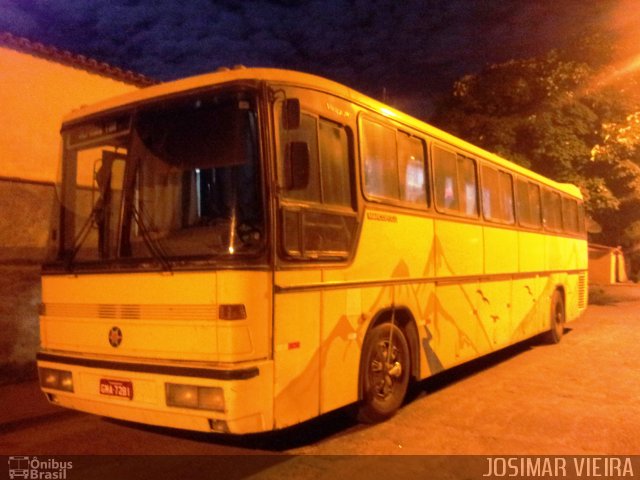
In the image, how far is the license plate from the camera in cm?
529

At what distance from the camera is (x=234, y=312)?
16.1ft

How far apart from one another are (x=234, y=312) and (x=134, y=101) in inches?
85.9

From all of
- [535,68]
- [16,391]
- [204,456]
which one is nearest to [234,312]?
[204,456]

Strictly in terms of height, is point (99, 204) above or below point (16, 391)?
above

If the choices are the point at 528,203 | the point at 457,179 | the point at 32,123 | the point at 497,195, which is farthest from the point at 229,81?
the point at 528,203

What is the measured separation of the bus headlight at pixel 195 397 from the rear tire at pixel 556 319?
913cm

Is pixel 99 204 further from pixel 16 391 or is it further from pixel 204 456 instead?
pixel 16 391

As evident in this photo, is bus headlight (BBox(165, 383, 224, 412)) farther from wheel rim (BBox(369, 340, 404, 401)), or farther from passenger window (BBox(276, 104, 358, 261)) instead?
wheel rim (BBox(369, 340, 404, 401))

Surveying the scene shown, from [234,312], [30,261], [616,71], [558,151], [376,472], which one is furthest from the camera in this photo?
[558,151]

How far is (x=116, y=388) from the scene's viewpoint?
17.6 feet

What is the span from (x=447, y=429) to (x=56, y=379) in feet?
12.3

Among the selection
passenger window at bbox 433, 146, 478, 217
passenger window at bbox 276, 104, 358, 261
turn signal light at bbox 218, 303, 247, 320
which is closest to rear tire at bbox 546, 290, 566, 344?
passenger window at bbox 433, 146, 478, 217

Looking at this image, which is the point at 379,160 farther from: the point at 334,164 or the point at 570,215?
the point at 570,215

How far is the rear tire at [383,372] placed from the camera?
6375 mm
